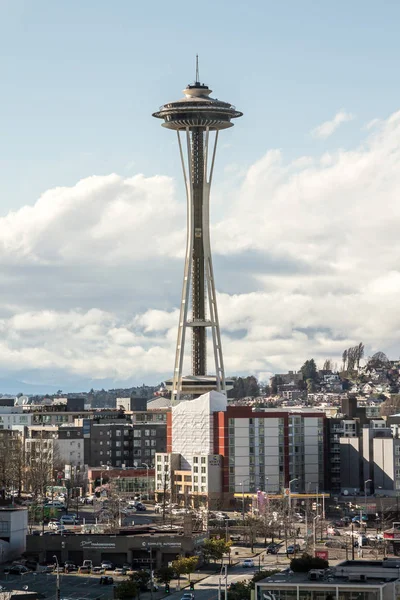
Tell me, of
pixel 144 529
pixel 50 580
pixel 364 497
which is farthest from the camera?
pixel 364 497

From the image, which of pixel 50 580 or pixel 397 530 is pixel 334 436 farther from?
pixel 50 580

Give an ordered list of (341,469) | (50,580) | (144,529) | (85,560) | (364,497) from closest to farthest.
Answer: (50,580) < (85,560) < (144,529) < (364,497) < (341,469)

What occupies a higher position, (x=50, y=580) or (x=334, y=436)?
(x=334, y=436)

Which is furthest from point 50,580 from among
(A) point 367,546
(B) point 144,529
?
(A) point 367,546

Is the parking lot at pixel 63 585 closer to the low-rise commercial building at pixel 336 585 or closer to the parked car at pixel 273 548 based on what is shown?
the parked car at pixel 273 548

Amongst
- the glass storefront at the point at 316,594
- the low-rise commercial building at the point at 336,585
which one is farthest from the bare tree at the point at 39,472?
the glass storefront at the point at 316,594

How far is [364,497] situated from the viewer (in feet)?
566

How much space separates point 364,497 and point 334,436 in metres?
17.0

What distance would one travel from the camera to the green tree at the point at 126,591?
4395 inches

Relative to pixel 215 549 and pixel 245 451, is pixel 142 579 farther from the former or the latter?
pixel 245 451

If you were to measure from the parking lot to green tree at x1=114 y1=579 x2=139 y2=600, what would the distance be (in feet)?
5.83

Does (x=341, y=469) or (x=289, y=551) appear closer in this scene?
(x=289, y=551)

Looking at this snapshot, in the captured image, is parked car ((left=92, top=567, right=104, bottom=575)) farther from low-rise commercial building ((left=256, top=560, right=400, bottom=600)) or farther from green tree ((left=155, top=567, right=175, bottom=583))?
low-rise commercial building ((left=256, top=560, right=400, bottom=600))

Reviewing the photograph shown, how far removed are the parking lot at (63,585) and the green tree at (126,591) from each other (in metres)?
1.78
